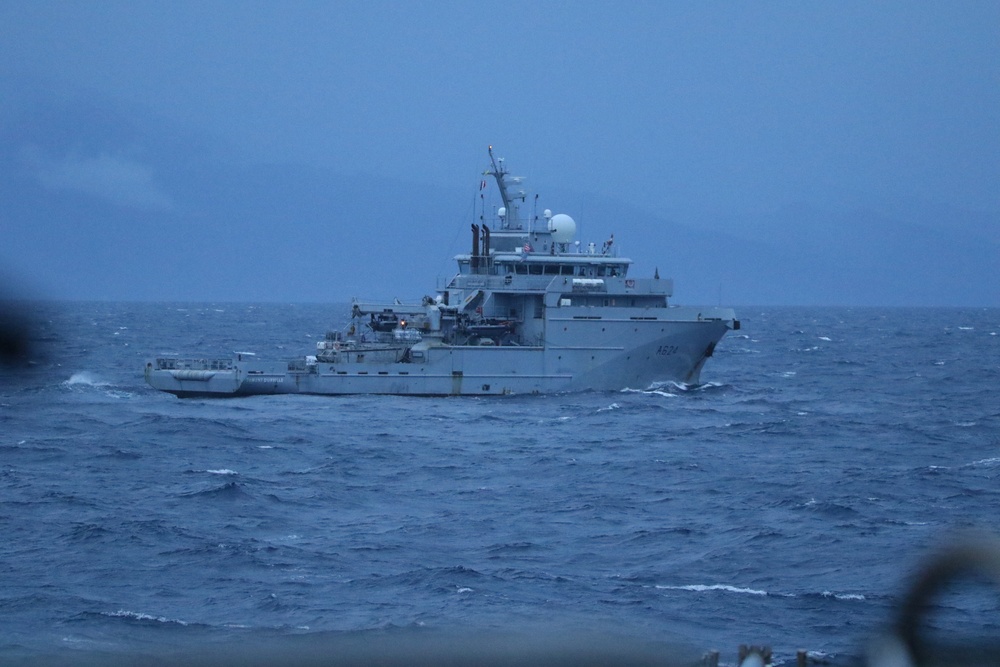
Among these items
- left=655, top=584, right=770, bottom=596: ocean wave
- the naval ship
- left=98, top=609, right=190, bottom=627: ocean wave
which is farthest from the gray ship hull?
left=98, top=609, right=190, bottom=627: ocean wave

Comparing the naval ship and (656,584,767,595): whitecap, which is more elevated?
the naval ship

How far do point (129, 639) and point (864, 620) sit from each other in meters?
8.61

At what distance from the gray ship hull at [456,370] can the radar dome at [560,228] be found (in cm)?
509

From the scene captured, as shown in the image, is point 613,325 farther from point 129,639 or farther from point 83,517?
point 129,639

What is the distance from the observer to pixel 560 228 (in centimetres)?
4112

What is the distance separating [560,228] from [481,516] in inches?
859

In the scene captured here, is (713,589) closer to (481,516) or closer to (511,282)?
(481,516)

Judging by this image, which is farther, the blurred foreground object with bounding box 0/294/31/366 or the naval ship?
the naval ship

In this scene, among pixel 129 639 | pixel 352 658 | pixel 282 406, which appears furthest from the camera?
pixel 282 406

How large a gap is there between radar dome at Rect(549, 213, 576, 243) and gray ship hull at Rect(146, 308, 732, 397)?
509cm

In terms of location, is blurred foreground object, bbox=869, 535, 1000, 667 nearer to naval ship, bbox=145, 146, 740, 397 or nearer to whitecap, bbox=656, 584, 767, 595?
whitecap, bbox=656, 584, 767, 595

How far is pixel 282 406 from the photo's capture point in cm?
3562

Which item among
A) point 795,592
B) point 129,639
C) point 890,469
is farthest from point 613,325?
point 129,639

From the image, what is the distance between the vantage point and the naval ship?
37.1m
